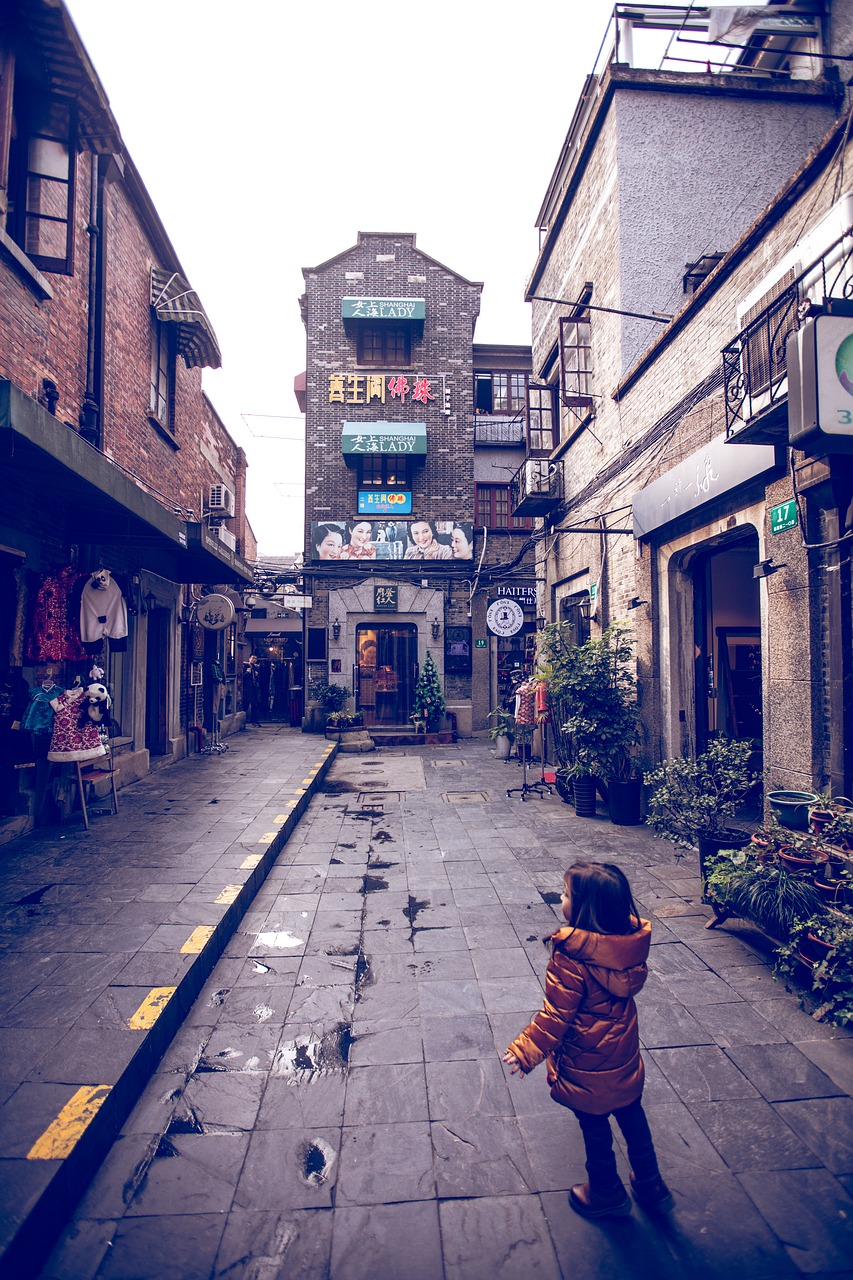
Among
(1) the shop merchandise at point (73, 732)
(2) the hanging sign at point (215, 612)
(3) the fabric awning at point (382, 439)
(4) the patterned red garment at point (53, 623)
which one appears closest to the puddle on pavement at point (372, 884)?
(1) the shop merchandise at point (73, 732)

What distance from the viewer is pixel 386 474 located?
1828 centimetres

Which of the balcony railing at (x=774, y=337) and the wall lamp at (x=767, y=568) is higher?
the balcony railing at (x=774, y=337)

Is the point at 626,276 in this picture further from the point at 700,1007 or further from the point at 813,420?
the point at 700,1007

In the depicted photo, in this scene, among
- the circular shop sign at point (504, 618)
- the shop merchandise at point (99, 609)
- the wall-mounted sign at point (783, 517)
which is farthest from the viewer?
the circular shop sign at point (504, 618)

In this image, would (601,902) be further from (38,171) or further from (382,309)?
(382,309)

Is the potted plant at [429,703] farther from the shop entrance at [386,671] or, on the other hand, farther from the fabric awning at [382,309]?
the fabric awning at [382,309]

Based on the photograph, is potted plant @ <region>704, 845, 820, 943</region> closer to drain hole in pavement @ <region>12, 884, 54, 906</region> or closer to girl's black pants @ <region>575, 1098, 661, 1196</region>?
girl's black pants @ <region>575, 1098, 661, 1196</region>

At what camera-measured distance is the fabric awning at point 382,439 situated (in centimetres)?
1745

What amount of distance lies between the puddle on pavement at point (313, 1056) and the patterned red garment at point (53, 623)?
4871 millimetres

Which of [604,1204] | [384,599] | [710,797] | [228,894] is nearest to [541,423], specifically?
[384,599]

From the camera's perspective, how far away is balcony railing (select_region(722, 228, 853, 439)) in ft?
15.1

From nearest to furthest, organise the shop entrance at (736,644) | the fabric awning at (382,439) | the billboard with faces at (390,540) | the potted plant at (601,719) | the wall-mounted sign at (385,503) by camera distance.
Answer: the potted plant at (601,719) → the shop entrance at (736,644) → the fabric awning at (382,439) → the billboard with faces at (390,540) → the wall-mounted sign at (385,503)

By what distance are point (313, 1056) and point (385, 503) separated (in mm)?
15933

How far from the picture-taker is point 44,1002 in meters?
3.35
